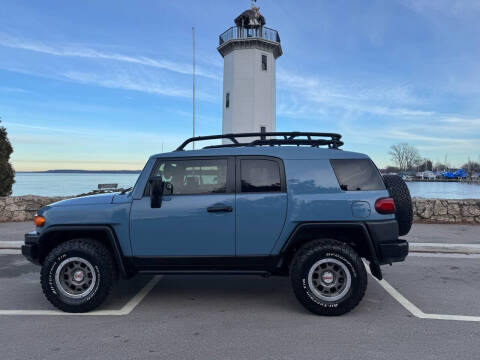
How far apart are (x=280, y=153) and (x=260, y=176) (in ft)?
1.24

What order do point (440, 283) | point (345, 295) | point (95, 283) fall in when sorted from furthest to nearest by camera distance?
point (440, 283) → point (95, 283) → point (345, 295)

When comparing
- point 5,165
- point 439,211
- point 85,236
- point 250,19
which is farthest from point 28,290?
point 250,19

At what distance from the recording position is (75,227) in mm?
4020

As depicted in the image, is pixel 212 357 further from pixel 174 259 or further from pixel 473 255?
pixel 473 255

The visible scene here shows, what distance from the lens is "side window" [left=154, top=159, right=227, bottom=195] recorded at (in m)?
4.02

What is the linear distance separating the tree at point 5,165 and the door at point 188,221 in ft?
38.6

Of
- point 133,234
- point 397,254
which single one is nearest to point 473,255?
point 397,254

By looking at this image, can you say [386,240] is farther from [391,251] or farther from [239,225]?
[239,225]

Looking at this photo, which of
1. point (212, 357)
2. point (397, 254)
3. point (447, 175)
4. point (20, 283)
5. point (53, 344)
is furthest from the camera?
point (447, 175)

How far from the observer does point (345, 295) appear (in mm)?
3828

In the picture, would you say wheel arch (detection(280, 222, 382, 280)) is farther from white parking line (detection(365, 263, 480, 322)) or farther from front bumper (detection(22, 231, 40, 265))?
front bumper (detection(22, 231, 40, 265))

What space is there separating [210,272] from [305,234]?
1.20m

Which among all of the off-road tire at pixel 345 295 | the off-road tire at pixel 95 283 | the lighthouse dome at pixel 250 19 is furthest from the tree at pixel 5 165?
the lighthouse dome at pixel 250 19

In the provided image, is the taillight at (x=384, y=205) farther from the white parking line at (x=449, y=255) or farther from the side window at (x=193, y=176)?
the white parking line at (x=449, y=255)
